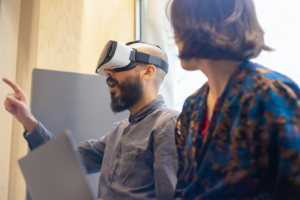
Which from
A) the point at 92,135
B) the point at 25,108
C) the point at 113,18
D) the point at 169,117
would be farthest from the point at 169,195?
the point at 113,18

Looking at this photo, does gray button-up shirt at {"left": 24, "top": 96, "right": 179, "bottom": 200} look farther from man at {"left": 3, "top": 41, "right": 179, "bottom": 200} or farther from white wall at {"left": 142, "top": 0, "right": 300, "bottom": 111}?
white wall at {"left": 142, "top": 0, "right": 300, "bottom": 111}

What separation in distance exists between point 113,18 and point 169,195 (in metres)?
1.59

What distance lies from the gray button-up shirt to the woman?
0.67 feet

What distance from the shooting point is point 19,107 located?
1379mm

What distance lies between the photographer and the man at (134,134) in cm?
107

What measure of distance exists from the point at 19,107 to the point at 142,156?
69cm

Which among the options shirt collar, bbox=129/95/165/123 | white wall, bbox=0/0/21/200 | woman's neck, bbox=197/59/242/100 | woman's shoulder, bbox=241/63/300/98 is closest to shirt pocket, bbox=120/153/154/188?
Answer: shirt collar, bbox=129/95/165/123

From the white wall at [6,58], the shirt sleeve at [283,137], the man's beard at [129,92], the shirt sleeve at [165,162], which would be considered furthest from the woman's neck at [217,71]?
the white wall at [6,58]

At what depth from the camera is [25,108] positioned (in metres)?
1.39

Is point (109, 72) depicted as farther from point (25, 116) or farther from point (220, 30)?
point (220, 30)

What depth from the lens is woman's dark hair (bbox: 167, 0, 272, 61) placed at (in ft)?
2.26

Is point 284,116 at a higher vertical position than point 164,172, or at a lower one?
higher

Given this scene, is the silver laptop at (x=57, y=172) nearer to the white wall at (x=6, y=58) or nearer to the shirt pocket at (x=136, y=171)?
the shirt pocket at (x=136, y=171)

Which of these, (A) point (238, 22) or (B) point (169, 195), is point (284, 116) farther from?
(B) point (169, 195)
